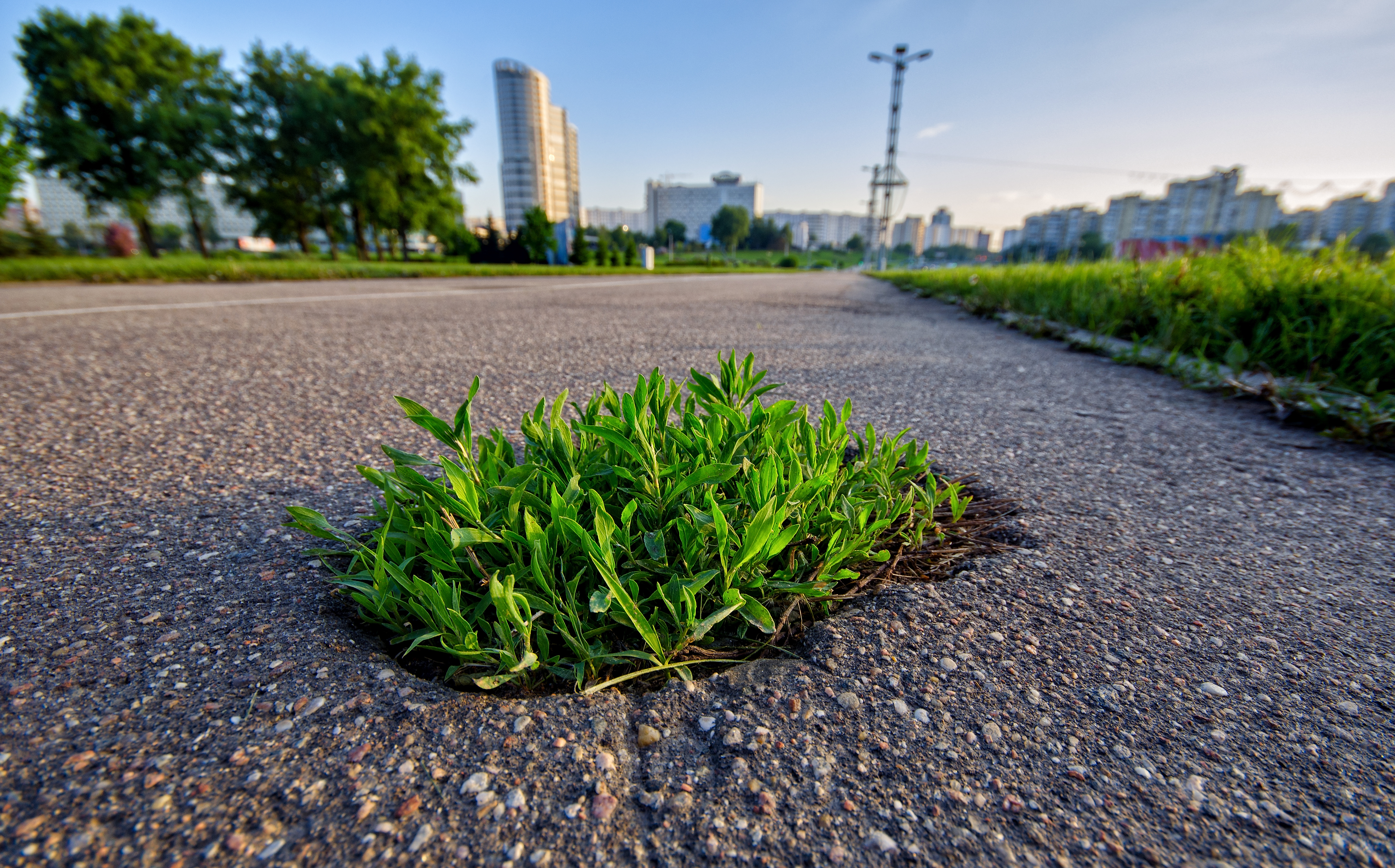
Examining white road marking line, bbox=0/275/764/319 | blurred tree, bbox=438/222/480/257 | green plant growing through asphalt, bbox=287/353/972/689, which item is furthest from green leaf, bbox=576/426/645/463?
blurred tree, bbox=438/222/480/257

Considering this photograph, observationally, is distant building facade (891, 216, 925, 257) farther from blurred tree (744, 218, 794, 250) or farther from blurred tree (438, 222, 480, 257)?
blurred tree (438, 222, 480, 257)

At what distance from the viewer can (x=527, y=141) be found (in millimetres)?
108750

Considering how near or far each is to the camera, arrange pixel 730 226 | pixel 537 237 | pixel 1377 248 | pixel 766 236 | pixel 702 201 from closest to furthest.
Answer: pixel 1377 248, pixel 537 237, pixel 730 226, pixel 766 236, pixel 702 201

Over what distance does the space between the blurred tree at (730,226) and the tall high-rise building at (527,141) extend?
29.8m

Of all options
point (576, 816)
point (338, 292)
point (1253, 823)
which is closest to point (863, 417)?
point (1253, 823)

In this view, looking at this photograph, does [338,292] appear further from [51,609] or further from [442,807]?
[442,807]

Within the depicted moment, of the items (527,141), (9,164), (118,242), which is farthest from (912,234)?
(9,164)

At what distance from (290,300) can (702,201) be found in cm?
14177

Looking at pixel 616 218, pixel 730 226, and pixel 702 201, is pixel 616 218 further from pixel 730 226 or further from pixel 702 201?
pixel 730 226

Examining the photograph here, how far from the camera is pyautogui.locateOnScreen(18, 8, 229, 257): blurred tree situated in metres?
25.8

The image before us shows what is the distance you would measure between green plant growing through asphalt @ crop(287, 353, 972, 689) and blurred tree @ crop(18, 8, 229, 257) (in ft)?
119

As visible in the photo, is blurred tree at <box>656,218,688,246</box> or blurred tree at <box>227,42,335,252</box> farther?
blurred tree at <box>656,218,688,246</box>

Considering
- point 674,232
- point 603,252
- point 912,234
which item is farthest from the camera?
point 912,234

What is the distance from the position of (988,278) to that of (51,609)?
27.9 ft
